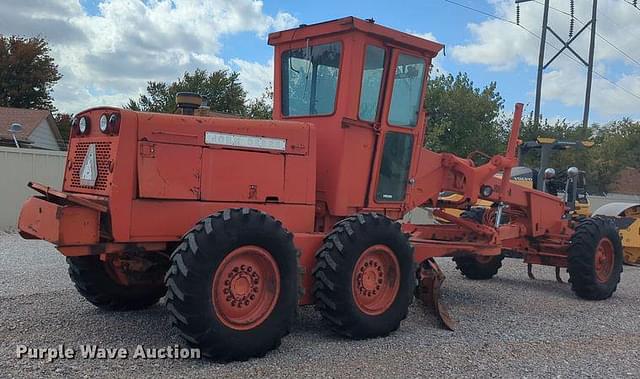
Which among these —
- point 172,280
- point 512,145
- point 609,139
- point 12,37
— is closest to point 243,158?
point 172,280

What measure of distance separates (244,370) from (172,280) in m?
0.87

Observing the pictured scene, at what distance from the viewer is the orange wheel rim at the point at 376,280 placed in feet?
19.6

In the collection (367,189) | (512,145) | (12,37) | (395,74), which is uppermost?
(12,37)

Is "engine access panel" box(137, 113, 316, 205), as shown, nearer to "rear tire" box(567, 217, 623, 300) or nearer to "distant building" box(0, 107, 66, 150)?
"rear tire" box(567, 217, 623, 300)

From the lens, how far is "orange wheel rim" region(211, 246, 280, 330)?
507cm

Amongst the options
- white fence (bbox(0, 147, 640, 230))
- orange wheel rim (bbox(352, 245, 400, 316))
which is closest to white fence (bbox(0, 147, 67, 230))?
white fence (bbox(0, 147, 640, 230))

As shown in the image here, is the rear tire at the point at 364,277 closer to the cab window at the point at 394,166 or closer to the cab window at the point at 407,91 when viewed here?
the cab window at the point at 394,166

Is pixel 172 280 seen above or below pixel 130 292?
above

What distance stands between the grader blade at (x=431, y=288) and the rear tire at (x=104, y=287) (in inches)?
108

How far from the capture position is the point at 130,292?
6555 mm

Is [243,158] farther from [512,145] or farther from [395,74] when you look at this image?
[512,145]

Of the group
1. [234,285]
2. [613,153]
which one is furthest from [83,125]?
[613,153]

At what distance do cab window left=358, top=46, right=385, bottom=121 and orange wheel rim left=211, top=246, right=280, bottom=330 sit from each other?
2.02 m

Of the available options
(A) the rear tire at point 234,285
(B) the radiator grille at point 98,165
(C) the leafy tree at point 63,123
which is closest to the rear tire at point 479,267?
(A) the rear tire at point 234,285
